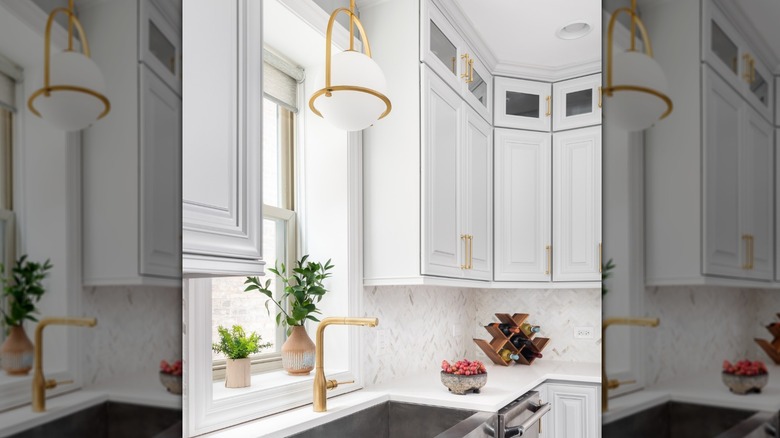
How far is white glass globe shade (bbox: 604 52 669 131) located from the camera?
10cm

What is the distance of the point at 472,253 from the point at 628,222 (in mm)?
2854

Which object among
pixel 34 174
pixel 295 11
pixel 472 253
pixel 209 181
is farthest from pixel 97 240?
pixel 472 253

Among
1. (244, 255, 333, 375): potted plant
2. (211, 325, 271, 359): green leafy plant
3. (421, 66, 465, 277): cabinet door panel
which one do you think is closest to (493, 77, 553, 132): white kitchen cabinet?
(421, 66, 465, 277): cabinet door panel

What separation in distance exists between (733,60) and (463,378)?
89.1 inches

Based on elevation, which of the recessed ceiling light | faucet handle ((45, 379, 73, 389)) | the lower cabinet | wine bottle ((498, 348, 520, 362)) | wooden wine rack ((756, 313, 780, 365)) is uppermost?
the recessed ceiling light

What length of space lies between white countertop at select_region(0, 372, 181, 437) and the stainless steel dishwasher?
188 centimetres

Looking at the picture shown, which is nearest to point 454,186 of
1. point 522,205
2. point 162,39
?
point 522,205

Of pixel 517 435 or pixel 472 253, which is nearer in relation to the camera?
pixel 517 435

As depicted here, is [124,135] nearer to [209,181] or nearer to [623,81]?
[623,81]

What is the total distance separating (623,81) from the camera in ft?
0.31

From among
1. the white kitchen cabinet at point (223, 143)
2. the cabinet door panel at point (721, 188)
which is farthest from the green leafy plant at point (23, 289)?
the white kitchen cabinet at point (223, 143)

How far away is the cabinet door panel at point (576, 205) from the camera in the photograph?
332cm

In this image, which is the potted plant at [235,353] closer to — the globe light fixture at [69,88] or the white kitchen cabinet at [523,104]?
the globe light fixture at [69,88]

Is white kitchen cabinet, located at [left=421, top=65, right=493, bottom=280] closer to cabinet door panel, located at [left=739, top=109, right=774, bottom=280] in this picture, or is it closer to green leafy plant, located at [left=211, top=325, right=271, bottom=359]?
green leafy plant, located at [left=211, top=325, right=271, bottom=359]
